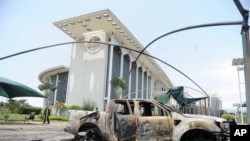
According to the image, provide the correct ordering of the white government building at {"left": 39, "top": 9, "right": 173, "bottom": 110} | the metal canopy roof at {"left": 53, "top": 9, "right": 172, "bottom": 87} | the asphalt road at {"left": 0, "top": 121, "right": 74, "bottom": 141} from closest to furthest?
1. the asphalt road at {"left": 0, "top": 121, "right": 74, "bottom": 141}
2. the metal canopy roof at {"left": 53, "top": 9, "right": 172, "bottom": 87}
3. the white government building at {"left": 39, "top": 9, "right": 173, "bottom": 110}

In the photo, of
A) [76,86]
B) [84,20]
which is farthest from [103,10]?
[76,86]

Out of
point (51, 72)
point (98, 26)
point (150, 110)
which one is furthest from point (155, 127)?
point (51, 72)

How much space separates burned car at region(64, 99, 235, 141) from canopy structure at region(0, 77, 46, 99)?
1193cm

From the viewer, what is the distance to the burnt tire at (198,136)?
8.44 metres

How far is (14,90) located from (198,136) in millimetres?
17924

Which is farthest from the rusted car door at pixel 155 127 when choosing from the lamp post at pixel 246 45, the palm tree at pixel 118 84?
the palm tree at pixel 118 84

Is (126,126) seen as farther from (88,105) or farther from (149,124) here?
(88,105)

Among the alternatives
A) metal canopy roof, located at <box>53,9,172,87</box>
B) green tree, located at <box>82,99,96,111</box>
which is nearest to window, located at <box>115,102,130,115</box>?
green tree, located at <box>82,99,96,111</box>

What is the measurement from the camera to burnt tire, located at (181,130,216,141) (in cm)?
844

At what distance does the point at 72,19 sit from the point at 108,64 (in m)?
11.4

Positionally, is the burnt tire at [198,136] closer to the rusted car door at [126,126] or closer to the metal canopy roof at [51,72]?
the rusted car door at [126,126]

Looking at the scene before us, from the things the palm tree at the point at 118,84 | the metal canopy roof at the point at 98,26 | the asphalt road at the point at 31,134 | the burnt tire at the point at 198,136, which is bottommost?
the asphalt road at the point at 31,134

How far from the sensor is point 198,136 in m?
8.61

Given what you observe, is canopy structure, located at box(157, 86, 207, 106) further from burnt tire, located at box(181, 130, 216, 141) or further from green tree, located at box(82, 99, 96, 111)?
green tree, located at box(82, 99, 96, 111)
